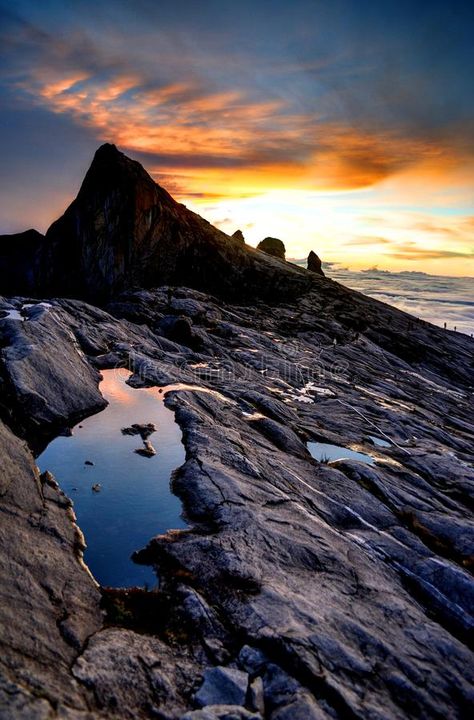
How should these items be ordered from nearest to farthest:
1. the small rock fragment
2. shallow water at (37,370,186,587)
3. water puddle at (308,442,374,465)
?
shallow water at (37,370,186,587)
the small rock fragment
water puddle at (308,442,374,465)

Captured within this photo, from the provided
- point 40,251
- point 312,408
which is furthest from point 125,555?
point 40,251

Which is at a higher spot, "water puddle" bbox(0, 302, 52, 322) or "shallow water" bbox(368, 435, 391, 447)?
"water puddle" bbox(0, 302, 52, 322)

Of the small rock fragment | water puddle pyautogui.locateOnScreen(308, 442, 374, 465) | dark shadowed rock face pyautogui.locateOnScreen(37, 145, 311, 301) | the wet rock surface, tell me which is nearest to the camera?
the wet rock surface

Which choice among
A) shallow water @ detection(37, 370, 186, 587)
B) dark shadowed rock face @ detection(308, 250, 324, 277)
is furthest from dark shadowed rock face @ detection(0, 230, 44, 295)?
shallow water @ detection(37, 370, 186, 587)

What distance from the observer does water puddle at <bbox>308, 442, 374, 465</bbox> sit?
3089cm

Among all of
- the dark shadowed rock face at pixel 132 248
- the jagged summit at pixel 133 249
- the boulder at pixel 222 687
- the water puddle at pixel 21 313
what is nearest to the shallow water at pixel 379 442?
the boulder at pixel 222 687

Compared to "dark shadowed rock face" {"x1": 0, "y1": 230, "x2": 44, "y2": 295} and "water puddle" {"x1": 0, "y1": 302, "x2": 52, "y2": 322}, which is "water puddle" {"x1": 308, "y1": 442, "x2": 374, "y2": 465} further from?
"dark shadowed rock face" {"x1": 0, "y1": 230, "x2": 44, "y2": 295}

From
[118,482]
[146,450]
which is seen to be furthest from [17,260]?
[118,482]

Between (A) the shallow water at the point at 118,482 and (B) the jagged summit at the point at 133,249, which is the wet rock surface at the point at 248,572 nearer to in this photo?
(A) the shallow water at the point at 118,482

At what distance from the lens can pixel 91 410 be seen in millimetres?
29094

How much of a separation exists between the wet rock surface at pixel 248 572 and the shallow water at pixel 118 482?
0.85 metres

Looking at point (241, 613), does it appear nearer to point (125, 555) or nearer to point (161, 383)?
point (125, 555)

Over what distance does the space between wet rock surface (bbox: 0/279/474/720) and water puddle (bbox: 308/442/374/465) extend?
897mm

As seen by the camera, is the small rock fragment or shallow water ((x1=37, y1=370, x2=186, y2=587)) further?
the small rock fragment
